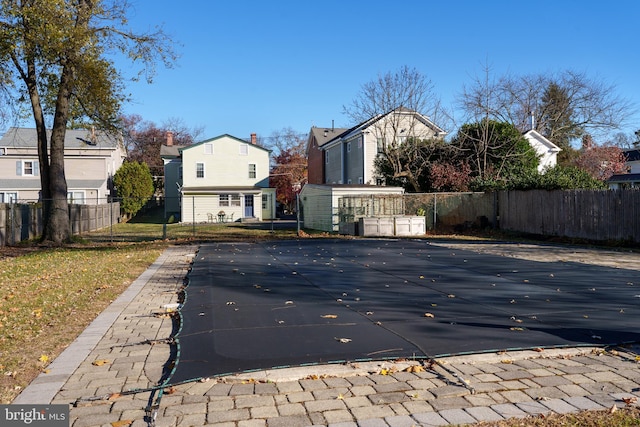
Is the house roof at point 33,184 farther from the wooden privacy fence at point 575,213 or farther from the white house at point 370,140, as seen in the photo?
the wooden privacy fence at point 575,213

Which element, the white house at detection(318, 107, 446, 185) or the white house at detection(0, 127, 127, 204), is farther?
the white house at detection(0, 127, 127, 204)

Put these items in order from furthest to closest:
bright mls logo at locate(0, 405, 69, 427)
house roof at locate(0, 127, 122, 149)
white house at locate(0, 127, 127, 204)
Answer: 1. house roof at locate(0, 127, 122, 149)
2. white house at locate(0, 127, 127, 204)
3. bright mls logo at locate(0, 405, 69, 427)

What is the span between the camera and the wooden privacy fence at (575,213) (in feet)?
56.7

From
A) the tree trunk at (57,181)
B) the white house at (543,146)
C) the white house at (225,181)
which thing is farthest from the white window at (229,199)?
the white house at (543,146)

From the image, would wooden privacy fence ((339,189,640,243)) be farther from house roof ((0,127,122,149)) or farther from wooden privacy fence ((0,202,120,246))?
house roof ((0,127,122,149))

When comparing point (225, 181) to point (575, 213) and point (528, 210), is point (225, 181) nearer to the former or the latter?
point (528, 210)

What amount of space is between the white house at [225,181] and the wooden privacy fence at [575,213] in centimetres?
2256

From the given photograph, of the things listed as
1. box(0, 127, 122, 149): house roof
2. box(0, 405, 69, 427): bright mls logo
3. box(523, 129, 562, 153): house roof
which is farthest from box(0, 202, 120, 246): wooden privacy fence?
box(523, 129, 562, 153): house roof

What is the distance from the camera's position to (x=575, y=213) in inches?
764

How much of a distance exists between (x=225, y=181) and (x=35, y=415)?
3949cm

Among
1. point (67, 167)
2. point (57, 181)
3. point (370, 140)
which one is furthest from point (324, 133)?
point (57, 181)

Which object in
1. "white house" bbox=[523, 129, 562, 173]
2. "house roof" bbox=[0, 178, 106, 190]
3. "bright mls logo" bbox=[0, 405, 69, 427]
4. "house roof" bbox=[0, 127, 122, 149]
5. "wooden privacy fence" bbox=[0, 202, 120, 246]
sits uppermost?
"house roof" bbox=[0, 127, 122, 149]

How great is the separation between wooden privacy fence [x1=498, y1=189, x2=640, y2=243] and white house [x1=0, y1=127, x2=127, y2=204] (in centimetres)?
2861

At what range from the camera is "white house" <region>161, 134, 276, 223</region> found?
133 feet
